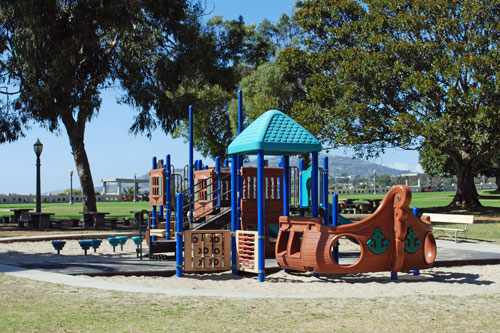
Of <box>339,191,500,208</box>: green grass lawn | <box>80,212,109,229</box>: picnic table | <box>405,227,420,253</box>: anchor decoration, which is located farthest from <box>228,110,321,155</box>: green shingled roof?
<box>339,191,500,208</box>: green grass lawn

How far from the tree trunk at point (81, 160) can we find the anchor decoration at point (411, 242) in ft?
73.1

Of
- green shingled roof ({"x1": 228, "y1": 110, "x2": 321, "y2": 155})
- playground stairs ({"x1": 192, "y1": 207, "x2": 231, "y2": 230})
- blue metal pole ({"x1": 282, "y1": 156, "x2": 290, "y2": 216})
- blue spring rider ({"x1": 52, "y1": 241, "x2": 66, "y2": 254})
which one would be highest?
green shingled roof ({"x1": 228, "y1": 110, "x2": 321, "y2": 155})

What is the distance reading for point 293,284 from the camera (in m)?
12.3

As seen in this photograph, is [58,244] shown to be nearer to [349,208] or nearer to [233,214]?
[233,214]

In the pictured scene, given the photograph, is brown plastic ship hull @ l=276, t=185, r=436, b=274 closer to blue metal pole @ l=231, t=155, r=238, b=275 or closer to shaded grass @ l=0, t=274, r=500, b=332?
blue metal pole @ l=231, t=155, r=238, b=275

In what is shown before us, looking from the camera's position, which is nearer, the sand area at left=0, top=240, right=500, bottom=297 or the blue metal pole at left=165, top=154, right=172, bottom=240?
the sand area at left=0, top=240, right=500, bottom=297

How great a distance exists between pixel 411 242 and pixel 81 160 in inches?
899

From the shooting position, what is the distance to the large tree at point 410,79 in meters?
32.9

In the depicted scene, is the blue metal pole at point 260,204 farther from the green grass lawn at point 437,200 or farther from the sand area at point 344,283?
the green grass lawn at point 437,200

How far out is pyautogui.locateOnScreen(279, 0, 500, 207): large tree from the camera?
32.9 meters

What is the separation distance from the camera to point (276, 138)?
1259cm

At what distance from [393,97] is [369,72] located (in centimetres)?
236

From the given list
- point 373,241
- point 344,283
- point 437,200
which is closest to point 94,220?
point 344,283

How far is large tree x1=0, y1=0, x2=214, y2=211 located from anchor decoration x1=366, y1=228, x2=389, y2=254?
813 inches
